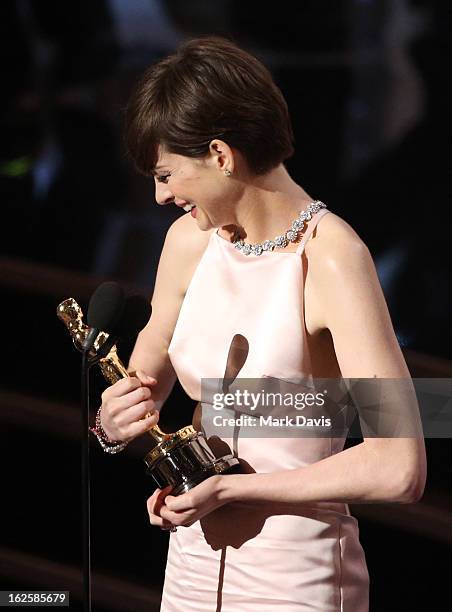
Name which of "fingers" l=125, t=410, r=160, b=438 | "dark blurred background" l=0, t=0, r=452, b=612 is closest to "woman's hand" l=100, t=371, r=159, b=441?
"fingers" l=125, t=410, r=160, b=438

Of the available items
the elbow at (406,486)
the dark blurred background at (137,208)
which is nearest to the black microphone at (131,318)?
the elbow at (406,486)

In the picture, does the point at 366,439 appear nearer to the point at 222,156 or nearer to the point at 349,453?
the point at 349,453

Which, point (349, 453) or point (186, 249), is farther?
point (186, 249)

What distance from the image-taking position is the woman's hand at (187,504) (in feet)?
5.06

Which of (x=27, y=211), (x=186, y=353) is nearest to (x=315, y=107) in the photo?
(x=27, y=211)

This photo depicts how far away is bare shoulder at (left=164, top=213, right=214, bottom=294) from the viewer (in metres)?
1.82

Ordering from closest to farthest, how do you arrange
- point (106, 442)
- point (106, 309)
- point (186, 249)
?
point (106, 309)
point (106, 442)
point (186, 249)

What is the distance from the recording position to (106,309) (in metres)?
1.49

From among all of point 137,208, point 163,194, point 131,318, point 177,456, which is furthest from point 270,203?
point 137,208

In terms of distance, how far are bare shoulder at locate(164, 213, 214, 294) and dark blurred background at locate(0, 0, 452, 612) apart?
0.79 metres

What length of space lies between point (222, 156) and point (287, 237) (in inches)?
6.3

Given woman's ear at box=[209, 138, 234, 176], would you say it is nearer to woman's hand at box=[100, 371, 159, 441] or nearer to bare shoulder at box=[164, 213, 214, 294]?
bare shoulder at box=[164, 213, 214, 294]

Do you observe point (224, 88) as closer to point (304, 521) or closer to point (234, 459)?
point (234, 459)

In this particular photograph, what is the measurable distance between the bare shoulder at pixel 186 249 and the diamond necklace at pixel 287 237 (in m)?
0.11
